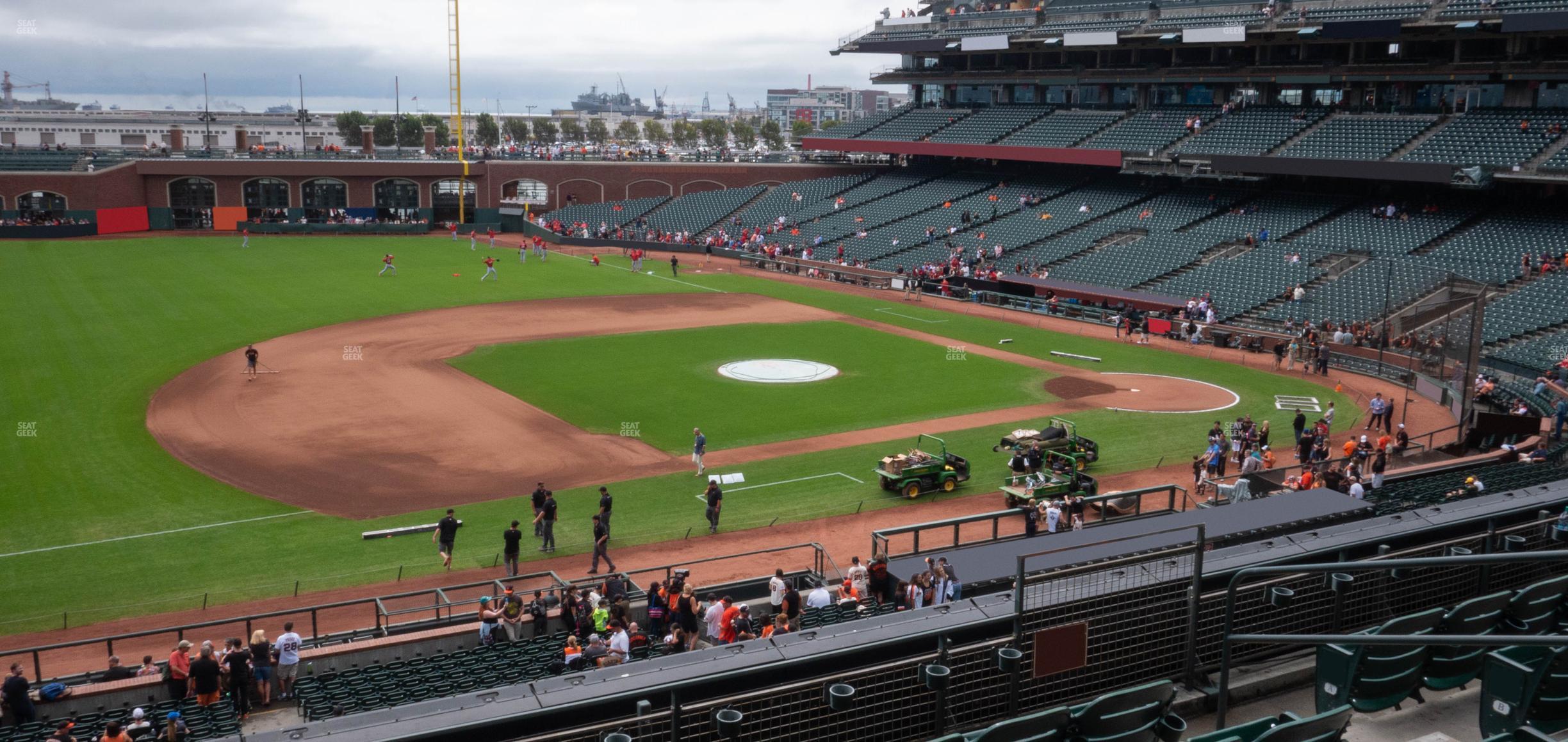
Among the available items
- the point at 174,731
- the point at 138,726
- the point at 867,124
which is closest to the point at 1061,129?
the point at 867,124

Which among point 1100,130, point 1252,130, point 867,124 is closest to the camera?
point 1252,130

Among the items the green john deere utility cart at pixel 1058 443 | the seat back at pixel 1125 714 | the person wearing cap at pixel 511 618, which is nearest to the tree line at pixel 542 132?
the green john deere utility cart at pixel 1058 443

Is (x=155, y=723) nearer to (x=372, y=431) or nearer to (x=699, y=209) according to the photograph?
(x=372, y=431)

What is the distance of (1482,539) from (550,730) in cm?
1006

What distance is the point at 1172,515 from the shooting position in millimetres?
20938

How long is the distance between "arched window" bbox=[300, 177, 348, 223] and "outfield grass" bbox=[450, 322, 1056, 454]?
47015 mm

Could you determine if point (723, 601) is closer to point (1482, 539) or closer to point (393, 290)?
point (1482, 539)

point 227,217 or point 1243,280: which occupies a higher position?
point 227,217

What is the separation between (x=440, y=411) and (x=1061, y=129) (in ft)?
168

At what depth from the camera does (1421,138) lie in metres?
55.6

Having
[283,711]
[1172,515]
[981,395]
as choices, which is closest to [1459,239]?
[981,395]

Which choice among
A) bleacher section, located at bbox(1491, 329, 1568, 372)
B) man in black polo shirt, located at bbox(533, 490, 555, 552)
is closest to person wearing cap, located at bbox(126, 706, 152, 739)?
man in black polo shirt, located at bbox(533, 490, 555, 552)

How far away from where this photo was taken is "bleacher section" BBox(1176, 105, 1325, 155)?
61.3 m

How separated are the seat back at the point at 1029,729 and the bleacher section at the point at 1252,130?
58.5 m
